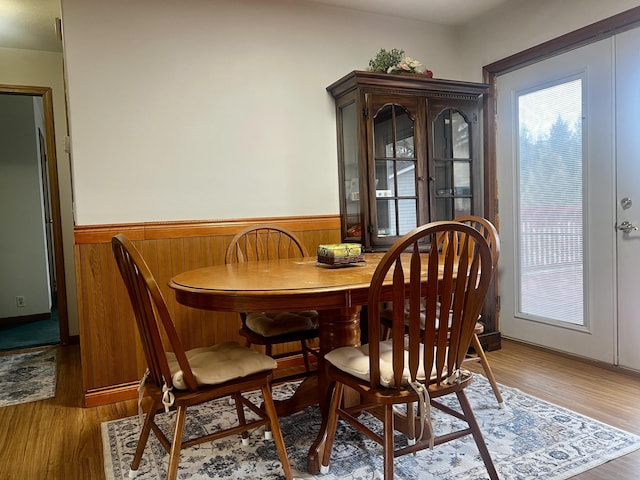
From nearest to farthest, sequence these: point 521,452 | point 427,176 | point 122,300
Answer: point 521,452 → point 122,300 → point 427,176

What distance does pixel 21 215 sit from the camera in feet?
15.4

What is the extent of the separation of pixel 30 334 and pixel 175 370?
11.4ft

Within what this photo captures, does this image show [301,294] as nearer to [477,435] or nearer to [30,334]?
[477,435]

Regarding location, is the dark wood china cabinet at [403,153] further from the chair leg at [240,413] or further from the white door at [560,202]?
the chair leg at [240,413]

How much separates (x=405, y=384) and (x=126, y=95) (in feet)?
7.12

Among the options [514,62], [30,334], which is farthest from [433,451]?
[30,334]

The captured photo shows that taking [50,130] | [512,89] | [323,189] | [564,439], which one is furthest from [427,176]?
[50,130]

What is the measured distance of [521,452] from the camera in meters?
1.81

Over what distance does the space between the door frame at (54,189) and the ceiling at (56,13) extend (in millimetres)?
332

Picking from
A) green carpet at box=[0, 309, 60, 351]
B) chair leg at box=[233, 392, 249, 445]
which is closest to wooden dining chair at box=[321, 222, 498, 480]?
chair leg at box=[233, 392, 249, 445]

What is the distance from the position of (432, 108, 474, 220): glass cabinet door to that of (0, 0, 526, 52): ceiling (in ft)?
2.47

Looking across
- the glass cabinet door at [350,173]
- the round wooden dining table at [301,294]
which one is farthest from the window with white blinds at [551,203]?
the round wooden dining table at [301,294]

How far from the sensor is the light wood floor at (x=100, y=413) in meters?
1.80

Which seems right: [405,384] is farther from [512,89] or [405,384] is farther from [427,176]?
[512,89]
